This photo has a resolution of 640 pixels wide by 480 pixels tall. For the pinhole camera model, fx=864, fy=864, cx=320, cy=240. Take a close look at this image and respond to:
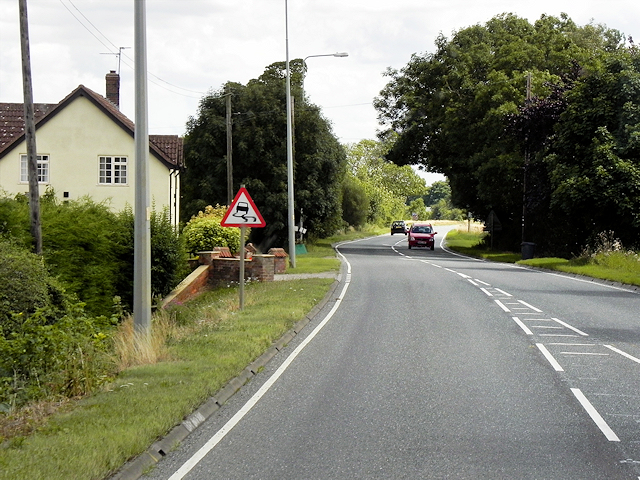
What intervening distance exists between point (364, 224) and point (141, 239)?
307 feet

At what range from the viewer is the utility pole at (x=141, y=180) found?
12.3 metres

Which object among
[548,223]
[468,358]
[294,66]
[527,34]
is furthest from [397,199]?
[468,358]

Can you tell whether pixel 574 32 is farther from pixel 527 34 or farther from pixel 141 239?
pixel 141 239

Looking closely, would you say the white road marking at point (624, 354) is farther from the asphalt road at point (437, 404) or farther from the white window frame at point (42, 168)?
the white window frame at point (42, 168)

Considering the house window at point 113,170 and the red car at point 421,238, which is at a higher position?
the house window at point 113,170

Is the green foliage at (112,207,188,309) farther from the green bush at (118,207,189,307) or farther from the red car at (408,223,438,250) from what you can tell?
the red car at (408,223,438,250)

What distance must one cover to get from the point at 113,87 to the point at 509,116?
899 inches

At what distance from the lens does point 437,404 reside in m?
9.12

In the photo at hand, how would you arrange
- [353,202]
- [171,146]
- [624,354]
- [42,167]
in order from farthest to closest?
[353,202] → [171,146] → [42,167] → [624,354]

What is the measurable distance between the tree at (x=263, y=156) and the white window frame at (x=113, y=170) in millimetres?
8786

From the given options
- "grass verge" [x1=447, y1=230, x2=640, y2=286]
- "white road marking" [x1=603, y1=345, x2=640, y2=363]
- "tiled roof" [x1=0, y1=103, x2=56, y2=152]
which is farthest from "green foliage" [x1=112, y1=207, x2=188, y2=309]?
"tiled roof" [x1=0, y1=103, x2=56, y2=152]

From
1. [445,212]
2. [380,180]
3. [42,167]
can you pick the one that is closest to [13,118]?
[42,167]

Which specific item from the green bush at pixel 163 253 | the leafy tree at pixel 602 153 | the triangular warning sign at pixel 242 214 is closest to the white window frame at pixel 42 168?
the green bush at pixel 163 253

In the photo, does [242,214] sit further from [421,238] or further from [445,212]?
[445,212]
